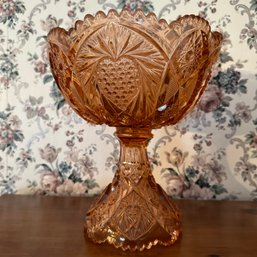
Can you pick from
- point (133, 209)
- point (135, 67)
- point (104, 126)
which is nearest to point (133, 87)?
point (135, 67)

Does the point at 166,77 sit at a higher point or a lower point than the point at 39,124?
higher

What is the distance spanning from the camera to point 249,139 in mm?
1117

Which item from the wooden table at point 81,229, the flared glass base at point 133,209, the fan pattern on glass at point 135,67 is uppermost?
the fan pattern on glass at point 135,67

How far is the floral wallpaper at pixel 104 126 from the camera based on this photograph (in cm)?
109

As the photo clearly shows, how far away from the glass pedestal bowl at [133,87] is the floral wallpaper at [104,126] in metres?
0.31

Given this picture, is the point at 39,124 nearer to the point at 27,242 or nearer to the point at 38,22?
the point at 38,22

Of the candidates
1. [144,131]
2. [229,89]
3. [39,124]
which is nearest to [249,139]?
[229,89]

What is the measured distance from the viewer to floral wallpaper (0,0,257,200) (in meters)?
1.09

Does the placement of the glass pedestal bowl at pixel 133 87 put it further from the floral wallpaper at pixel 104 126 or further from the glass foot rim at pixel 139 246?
the floral wallpaper at pixel 104 126

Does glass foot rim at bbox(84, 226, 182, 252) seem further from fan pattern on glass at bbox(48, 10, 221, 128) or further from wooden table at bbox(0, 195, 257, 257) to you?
fan pattern on glass at bbox(48, 10, 221, 128)

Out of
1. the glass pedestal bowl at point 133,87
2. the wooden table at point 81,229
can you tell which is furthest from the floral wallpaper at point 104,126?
the glass pedestal bowl at point 133,87

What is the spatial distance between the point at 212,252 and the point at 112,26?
408 millimetres

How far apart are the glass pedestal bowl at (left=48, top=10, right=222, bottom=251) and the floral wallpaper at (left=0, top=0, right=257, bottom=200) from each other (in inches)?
12.0

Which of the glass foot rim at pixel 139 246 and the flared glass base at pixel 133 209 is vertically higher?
the flared glass base at pixel 133 209
